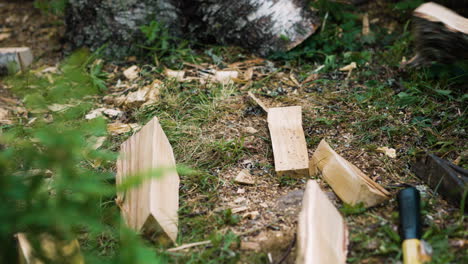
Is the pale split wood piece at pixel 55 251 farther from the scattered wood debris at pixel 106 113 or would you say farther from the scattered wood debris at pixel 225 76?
the scattered wood debris at pixel 225 76

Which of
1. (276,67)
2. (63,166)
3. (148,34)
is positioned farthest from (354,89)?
(63,166)

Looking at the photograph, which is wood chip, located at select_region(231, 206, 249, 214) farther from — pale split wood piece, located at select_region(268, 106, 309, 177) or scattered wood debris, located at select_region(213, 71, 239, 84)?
scattered wood debris, located at select_region(213, 71, 239, 84)

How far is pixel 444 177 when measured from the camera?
1.69m

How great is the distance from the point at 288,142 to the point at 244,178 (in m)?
0.30

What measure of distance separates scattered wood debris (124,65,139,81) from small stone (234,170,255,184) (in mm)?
1469

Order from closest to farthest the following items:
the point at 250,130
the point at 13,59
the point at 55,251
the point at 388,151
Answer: the point at 55,251 → the point at 388,151 → the point at 250,130 → the point at 13,59

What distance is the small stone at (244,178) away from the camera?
1.91 m

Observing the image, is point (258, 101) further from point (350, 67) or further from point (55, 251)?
point (55, 251)

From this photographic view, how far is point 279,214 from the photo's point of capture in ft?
5.58

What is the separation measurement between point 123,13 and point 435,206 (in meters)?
2.57

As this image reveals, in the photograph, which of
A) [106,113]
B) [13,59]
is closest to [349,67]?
[106,113]

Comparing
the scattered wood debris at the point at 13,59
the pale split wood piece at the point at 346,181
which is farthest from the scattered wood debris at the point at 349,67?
the scattered wood debris at the point at 13,59

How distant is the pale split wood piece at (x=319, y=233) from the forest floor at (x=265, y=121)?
0.26 ft

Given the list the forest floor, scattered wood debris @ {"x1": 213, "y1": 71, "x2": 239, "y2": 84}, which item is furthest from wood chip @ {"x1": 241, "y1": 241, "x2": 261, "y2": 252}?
scattered wood debris @ {"x1": 213, "y1": 71, "x2": 239, "y2": 84}
